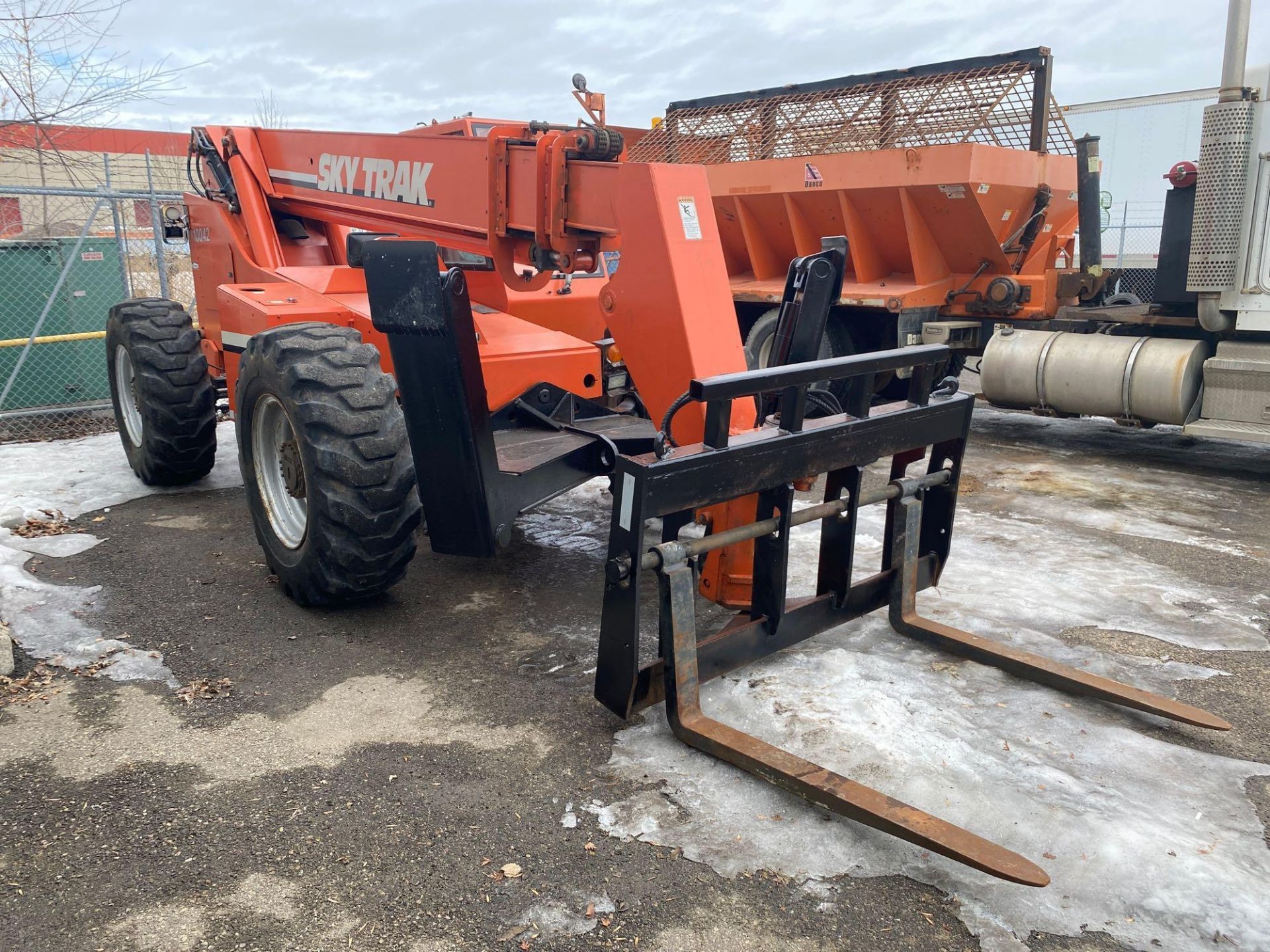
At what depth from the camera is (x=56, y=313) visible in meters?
9.25

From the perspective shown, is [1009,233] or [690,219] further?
[1009,233]

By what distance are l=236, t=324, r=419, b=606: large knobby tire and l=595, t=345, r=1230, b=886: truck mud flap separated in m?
1.12

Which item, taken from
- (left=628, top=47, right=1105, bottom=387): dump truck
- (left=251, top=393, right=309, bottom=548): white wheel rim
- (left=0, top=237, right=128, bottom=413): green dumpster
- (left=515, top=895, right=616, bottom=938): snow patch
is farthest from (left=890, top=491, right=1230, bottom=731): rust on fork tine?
(left=0, top=237, right=128, bottom=413): green dumpster

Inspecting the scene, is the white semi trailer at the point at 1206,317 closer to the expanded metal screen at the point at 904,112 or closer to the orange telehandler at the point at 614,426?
the expanded metal screen at the point at 904,112

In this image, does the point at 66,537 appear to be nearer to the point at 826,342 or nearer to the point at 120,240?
the point at 120,240

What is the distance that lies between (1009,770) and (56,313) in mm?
9417

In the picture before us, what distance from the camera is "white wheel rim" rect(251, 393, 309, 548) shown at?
4.36 meters

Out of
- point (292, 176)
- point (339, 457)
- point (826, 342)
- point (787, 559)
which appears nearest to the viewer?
point (787, 559)

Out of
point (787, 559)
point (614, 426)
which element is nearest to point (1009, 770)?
point (787, 559)

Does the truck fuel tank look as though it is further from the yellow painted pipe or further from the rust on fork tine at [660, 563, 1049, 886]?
the yellow painted pipe

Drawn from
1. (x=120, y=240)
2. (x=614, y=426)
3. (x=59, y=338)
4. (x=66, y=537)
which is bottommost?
(x=66, y=537)

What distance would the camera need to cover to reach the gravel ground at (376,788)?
2443 millimetres

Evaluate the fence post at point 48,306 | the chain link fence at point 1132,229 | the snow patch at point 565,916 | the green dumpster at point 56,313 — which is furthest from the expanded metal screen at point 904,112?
the snow patch at point 565,916

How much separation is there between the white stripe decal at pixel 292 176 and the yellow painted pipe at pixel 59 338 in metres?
4.32
